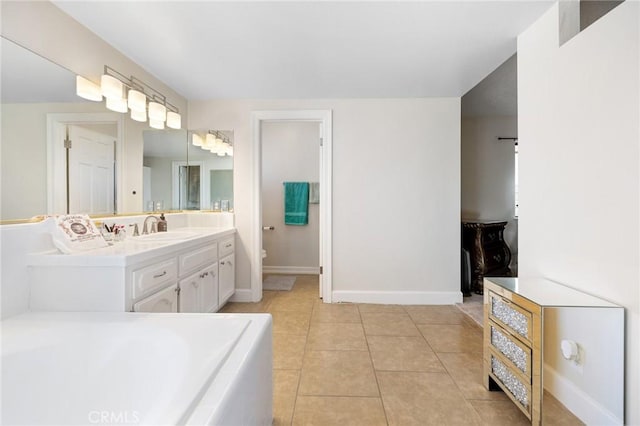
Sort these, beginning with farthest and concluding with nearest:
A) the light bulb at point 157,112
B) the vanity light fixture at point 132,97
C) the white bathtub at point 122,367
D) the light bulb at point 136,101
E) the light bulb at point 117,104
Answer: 1. the light bulb at point 157,112
2. the light bulb at point 136,101
3. the light bulb at point 117,104
4. the vanity light fixture at point 132,97
5. the white bathtub at point 122,367

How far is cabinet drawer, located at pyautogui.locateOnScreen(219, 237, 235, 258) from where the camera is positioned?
107 inches

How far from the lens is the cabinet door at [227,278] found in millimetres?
2686

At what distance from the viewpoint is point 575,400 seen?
1.22m

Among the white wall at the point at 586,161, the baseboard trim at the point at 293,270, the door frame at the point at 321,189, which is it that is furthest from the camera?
the baseboard trim at the point at 293,270

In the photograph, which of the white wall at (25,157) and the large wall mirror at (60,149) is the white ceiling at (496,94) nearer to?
the large wall mirror at (60,149)

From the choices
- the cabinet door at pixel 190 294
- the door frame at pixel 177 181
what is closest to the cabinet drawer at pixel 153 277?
the cabinet door at pixel 190 294

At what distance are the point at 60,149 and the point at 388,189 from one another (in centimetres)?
265

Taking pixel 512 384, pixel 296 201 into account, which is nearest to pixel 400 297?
pixel 512 384

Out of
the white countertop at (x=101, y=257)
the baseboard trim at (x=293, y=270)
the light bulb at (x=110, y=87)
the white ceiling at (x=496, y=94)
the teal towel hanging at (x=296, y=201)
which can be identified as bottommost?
the baseboard trim at (x=293, y=270)

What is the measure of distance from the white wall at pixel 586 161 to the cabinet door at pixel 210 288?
7.66 ft

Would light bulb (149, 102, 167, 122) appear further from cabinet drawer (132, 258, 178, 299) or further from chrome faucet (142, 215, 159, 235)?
cabinet drawer (132, 258, 178, 299)

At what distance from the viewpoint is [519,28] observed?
5.88 feet

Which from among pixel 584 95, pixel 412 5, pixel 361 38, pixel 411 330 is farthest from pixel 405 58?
pixel 411 330

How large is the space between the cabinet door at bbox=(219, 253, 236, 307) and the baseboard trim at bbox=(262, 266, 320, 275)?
4.83 ft
